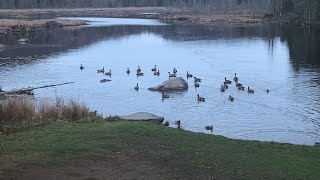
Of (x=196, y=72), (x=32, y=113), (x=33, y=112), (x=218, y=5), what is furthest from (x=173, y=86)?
(x=218, y=5)

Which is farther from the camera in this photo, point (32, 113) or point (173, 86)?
point (173, 86)

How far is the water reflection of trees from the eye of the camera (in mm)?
61906

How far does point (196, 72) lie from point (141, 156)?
33.7 m

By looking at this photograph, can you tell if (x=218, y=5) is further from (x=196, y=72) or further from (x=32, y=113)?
(x=32, y=113)

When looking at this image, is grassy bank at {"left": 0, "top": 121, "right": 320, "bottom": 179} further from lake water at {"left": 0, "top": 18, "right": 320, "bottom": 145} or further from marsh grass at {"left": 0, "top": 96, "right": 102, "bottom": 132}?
lake water at {"left": 0, "top": 18, "right": 320, "bottom": 145}

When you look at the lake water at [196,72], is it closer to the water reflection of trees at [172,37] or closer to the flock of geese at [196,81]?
the water reflection of trees at [172,37]

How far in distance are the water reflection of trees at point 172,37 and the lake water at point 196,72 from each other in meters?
0.15

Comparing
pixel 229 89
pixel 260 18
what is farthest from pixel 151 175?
pixel 260 18

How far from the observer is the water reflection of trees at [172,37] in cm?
6191

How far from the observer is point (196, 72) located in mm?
47281

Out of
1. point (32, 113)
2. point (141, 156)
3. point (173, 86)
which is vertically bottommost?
point (173, 86)

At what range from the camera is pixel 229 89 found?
3931 cm

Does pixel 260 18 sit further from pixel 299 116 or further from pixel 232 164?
pixel 232 164

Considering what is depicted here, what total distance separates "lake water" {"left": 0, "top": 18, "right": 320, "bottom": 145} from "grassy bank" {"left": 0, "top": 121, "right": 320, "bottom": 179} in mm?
8936
